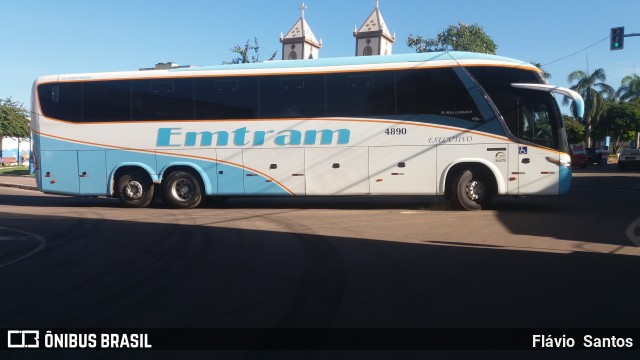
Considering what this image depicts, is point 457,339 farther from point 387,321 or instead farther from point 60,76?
point 60,76

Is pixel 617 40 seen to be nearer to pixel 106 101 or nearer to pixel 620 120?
pixel 106 101

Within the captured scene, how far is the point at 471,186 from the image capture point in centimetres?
1335

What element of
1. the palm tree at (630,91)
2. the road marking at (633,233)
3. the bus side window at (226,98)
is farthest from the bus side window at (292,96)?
the palm tree at (630,91)

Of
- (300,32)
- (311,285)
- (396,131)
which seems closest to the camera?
(311,285)

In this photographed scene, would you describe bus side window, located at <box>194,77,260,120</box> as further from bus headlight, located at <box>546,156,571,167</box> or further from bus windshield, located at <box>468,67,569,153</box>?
bus headlight, located at <box>546,156,571,167</box>

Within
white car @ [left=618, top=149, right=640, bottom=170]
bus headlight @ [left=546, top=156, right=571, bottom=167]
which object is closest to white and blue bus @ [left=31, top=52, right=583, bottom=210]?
bus headlight @ [left=546, top=156, right=571, bottom=167]

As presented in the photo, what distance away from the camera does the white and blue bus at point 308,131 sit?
509 inches

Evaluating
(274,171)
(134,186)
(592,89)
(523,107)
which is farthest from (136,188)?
(592,89)

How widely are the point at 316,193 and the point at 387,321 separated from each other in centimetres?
915

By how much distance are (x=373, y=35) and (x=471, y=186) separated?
2684 inches

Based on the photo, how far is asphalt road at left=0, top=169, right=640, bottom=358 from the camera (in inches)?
202

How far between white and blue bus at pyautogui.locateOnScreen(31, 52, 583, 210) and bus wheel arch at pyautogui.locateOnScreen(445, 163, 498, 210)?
1.2 inches

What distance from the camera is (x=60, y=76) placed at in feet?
49.3

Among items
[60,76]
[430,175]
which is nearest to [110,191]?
[60,76]
